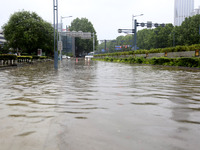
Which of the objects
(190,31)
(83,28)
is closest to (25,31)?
(190,31)

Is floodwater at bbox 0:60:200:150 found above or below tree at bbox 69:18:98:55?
below

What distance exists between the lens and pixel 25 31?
52719 mm

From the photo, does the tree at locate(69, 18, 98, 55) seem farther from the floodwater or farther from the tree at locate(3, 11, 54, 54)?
the floodwater

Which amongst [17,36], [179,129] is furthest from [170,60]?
[17,36]

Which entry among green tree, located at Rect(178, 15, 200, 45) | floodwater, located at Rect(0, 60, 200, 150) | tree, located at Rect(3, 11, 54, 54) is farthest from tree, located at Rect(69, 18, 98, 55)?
floodwater, located at Rect(0, 60, 200, 150)

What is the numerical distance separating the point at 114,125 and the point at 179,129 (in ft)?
3.25

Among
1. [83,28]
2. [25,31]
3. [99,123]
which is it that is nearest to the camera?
[99,123]

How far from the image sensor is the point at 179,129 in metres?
3.86

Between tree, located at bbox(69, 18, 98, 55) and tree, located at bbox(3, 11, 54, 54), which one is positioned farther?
tree, located at bbox(69, 18, 98, 55)

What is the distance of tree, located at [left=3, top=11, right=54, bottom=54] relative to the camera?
52.5 metres

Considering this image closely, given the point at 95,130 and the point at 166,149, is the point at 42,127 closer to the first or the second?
the point at 95,130

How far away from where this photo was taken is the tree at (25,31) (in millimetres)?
52469

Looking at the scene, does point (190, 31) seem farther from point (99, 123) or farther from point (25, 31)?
point (99, 123)

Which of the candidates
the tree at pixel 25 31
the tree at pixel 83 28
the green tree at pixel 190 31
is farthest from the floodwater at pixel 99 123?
the tree at pixel 83 28
